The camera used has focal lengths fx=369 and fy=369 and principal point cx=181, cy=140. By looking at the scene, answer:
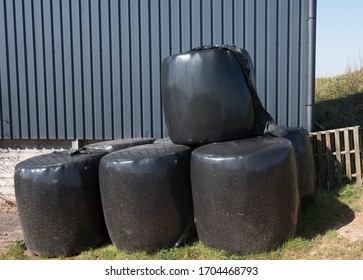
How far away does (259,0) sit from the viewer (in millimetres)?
5758

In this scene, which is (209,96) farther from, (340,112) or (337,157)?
(340,112)

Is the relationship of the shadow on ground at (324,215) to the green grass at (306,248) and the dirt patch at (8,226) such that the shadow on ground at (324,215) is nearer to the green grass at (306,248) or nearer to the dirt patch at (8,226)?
the green grass at (306,248)

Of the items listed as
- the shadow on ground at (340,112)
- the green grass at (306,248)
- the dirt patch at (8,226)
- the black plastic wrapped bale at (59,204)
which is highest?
the shadow on ground at (340,112)

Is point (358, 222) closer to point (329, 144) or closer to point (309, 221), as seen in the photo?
point (309, 221)

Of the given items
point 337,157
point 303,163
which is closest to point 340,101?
point 337,157

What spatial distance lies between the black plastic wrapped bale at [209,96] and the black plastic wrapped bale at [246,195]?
1.03 ft

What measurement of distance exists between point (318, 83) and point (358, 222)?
270 inches

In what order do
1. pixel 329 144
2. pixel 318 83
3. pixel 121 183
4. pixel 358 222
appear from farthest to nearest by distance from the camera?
pixel 318 83 < pixel 329 144 < pixel 358 222 < pixel 121 183

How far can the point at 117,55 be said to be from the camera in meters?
6.07

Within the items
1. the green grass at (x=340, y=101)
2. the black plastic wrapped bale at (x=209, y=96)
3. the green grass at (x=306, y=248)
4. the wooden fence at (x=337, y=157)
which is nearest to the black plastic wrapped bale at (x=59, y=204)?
the green grass at (x=306, y=248)

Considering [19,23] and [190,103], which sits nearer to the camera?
[190,103]

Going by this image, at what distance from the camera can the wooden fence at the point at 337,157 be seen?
521 centimetres
